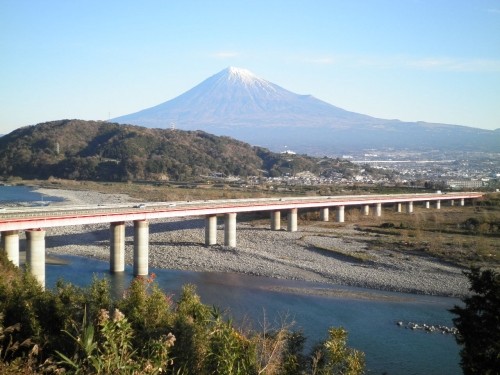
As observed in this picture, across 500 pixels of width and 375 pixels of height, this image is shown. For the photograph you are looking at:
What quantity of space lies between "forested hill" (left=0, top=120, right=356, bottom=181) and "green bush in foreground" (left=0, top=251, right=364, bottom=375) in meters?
64.2

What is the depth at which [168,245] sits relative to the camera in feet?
92.9

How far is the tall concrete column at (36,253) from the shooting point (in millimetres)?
18905

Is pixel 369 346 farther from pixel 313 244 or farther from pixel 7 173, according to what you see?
pixel 7 173

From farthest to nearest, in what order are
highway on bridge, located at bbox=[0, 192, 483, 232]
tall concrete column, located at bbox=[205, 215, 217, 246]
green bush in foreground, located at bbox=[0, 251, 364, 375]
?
tall concrete column, located at bbox=[205, 215, 217, 246], highway on bridge, located at bbox=[0, 192, 483, 232], green bush in foreground, located at bbox=[0, 251, 364, 375]

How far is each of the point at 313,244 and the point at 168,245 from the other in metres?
6.97

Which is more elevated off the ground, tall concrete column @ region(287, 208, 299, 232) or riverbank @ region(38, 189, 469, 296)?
tall concrete column @ region(287, 208, 299, 232)

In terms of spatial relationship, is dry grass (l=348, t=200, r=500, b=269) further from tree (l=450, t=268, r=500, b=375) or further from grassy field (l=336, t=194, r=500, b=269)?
tree (l=450, t=268, r=500, b=375)

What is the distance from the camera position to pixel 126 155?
3145 inches

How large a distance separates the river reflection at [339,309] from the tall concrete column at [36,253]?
1.14 m

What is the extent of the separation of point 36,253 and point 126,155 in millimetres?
61659

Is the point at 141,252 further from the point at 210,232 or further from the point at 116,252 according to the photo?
the point at 210,232

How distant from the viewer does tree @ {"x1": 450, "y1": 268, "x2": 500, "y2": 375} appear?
8.41 meters

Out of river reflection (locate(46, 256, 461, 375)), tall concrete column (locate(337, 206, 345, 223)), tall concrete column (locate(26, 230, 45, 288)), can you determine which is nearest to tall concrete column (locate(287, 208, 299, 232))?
tall concrete column (locate(337, 206, 345, 223))

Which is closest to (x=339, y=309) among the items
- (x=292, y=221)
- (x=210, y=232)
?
(x=210, y=232)
